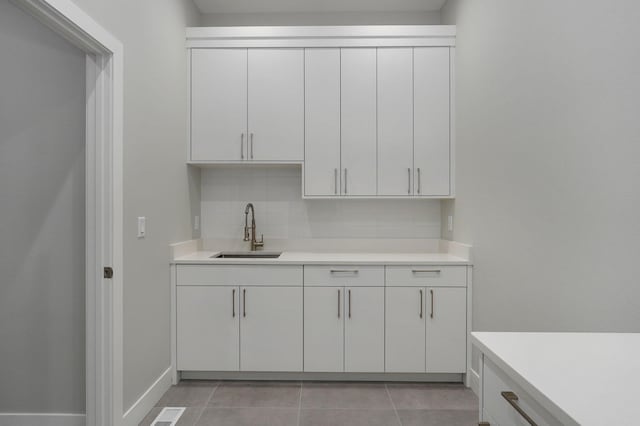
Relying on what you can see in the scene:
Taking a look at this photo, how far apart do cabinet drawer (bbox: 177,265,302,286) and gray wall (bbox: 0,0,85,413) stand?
2.34 ft

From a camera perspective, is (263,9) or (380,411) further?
(263,9)

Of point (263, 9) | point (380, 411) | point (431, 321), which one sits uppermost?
point (263, 9)

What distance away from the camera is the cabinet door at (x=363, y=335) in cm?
239

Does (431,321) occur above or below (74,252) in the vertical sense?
below

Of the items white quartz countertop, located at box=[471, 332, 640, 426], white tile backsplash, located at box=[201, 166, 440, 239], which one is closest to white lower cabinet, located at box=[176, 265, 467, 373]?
white tile backsplash, located at box=[201, 166, 440, 239]

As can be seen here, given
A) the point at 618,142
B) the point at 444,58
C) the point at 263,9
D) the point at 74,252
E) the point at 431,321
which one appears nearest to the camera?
the point at 618,142

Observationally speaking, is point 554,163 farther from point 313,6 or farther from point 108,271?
point 313,6

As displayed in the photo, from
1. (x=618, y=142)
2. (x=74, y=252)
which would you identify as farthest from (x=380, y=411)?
(x=74, y=252)

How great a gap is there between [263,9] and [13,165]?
2211 mm

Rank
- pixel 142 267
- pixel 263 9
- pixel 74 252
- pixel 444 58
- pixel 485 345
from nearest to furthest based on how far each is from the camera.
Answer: pixel 485 345 → pixel 74 252 → pixel 142 267 → pixel 444 58 → pixel 263 9

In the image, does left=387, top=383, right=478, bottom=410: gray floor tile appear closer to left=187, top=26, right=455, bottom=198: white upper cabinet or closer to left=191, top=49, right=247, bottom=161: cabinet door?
left=187, top=26, right=455, bottom=198: white upper cabinet

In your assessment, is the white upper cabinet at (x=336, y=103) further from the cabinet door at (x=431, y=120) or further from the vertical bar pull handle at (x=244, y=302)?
the vertical bar pull handle at (x=244, y=302)

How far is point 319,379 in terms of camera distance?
2453 millimetres

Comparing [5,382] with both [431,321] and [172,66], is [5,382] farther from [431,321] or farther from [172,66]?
[431,321]
